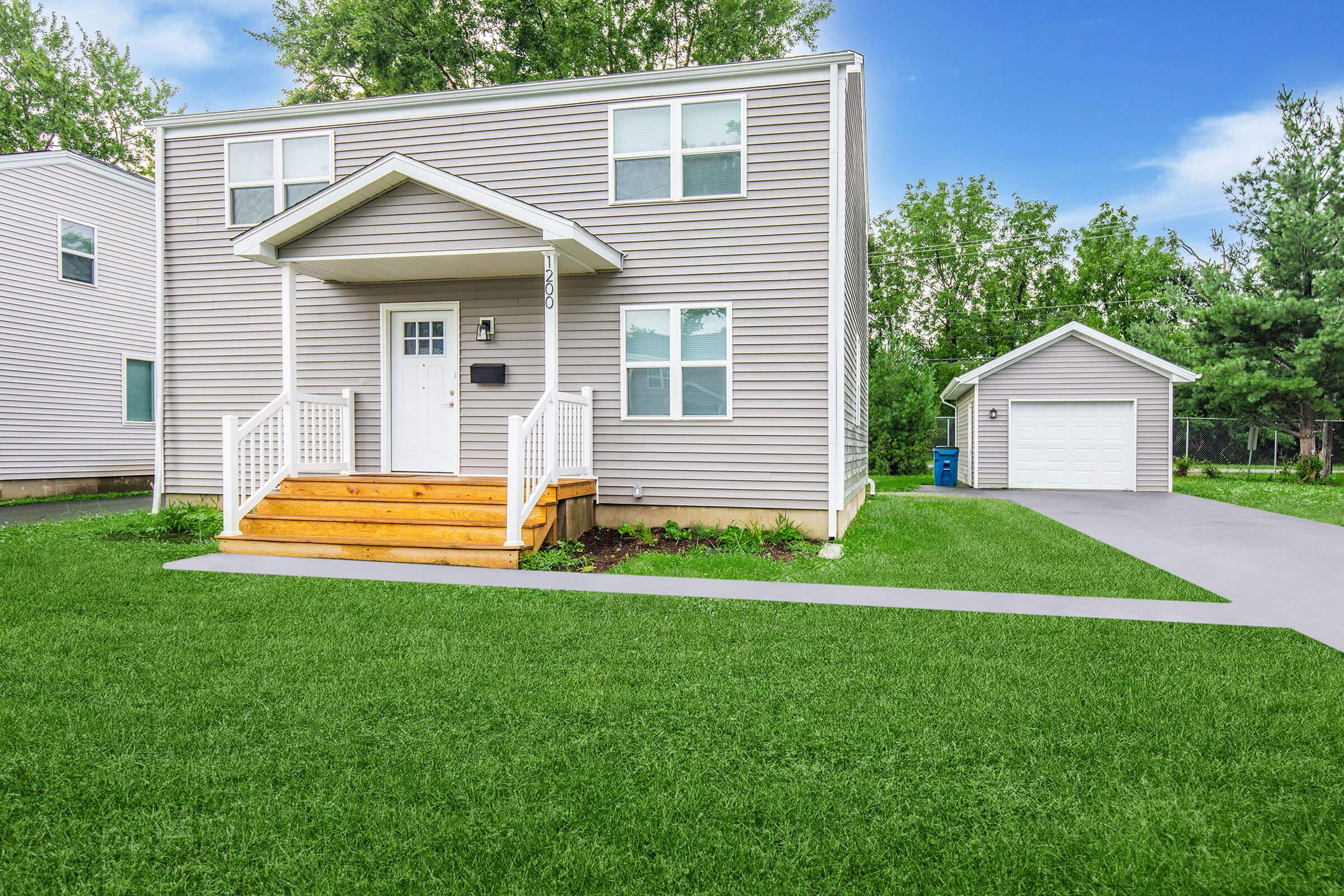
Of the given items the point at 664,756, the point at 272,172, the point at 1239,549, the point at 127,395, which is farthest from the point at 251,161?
the point at 1239,549

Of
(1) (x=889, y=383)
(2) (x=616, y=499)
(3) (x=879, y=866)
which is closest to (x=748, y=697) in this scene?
(3) (x=879, y=866)

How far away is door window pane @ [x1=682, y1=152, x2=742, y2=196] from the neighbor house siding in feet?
35.4

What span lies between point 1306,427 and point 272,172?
79.4ft

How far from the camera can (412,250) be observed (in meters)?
7.83

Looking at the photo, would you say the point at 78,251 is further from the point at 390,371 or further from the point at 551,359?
the point at 551,359

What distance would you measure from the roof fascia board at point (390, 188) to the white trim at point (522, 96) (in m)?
2.07

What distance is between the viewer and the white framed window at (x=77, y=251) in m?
13.6

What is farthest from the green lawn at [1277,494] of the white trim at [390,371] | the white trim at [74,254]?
the white trim at [74,254]

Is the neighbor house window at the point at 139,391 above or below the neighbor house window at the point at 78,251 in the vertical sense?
below

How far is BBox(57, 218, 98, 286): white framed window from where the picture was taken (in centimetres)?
1362

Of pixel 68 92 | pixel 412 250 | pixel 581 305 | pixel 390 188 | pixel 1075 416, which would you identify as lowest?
pixel 1075 416

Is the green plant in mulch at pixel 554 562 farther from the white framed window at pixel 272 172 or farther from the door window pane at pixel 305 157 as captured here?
the door window pane at pixel 305 157

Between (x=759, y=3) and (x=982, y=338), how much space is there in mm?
18247

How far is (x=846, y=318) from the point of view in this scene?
9.49m
